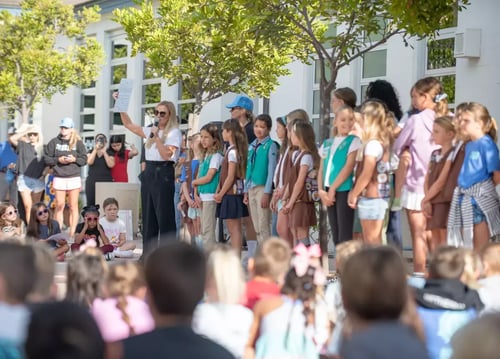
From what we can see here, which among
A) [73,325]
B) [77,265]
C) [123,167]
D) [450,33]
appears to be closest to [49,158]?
[123,167]

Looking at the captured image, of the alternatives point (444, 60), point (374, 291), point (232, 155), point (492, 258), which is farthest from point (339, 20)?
point (374, 291)

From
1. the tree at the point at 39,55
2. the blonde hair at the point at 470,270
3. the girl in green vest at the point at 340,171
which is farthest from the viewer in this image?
the tree at the point at 39,55

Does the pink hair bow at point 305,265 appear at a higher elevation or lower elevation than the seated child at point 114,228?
higher

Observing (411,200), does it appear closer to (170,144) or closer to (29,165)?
(170,144)

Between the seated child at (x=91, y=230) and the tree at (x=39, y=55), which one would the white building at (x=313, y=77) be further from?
the seated child at (x=91, y=230)

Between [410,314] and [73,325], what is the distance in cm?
186

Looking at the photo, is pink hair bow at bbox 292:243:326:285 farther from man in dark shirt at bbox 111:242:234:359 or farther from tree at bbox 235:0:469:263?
tree at bbox 235:0:469:263

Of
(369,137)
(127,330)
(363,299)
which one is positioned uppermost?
(369,137)

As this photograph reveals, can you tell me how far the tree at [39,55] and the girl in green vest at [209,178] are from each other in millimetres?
15468

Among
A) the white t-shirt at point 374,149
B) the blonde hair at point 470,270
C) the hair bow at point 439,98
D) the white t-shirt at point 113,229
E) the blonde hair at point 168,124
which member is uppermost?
the hair bow at point 439,98

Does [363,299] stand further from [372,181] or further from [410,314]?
[372,181]

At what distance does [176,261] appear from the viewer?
376 centimetres

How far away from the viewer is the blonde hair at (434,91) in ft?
31.5

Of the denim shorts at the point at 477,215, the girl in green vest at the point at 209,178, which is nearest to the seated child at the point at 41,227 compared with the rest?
the girl in green vest at the point at 209,178
